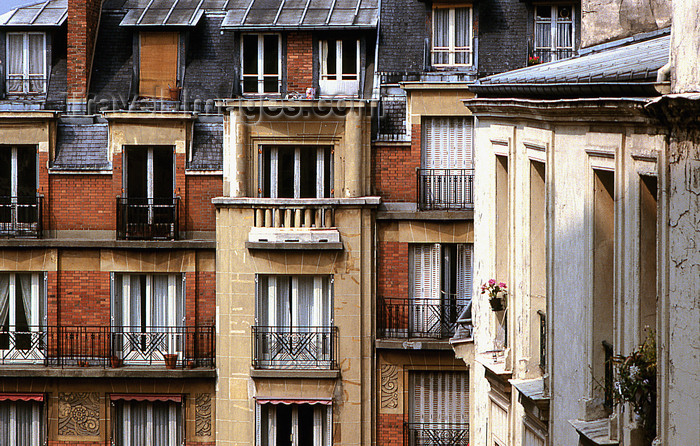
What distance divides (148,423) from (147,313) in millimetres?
3116

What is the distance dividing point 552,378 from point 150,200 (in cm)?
1902

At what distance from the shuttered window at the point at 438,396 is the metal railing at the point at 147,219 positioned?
8.03 metres

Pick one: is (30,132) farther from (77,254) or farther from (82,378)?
(82,378)

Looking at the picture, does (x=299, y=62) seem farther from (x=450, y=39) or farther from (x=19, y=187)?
(x=19, y=187)

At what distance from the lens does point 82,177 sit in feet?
99.9

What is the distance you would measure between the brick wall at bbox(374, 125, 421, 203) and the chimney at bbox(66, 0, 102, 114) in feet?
28.7

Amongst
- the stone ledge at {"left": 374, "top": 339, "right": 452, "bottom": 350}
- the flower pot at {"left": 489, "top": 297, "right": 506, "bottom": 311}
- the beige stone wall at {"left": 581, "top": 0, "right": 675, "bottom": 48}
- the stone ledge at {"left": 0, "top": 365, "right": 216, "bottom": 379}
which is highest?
the beige stone wall at {"left": 581, "top": 0, "right": 675, "bottom": 48}

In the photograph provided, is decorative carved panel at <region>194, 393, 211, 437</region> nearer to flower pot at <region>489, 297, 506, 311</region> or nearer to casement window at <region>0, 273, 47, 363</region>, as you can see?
casement window at <region>0, 273, 47, 363</region>

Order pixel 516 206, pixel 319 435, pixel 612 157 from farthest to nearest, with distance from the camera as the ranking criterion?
pixel 319 435, pixel 516 206, pixel 612 157

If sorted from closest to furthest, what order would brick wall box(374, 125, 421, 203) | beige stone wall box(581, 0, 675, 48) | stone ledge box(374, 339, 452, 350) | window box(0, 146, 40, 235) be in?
beige stone wall box(581, 0, 675, 48) → stone ledge box(374, 339, 452, 350) → brick wall box(374, 125, 421, 203) → window box(0, 146, 40, 235)

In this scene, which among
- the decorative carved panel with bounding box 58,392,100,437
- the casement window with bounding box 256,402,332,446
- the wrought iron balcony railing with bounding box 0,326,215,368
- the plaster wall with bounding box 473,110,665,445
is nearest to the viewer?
the plaster wall with bounding box 473,110,665,445

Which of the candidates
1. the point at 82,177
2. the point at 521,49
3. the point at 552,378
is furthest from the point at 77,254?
the point at 552,378

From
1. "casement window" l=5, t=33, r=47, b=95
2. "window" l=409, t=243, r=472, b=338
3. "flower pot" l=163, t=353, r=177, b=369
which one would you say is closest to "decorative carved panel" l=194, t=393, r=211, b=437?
"flower pot" l=163, t=353, r=177, b=369

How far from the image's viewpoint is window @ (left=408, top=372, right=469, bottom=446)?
2972 cm
